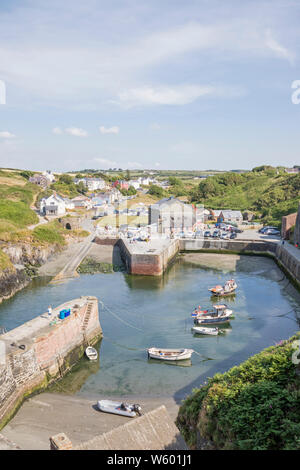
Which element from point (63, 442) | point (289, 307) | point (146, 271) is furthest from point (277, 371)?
point (146, 271)

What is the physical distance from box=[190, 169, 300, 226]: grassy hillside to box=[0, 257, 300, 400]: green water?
3006cm

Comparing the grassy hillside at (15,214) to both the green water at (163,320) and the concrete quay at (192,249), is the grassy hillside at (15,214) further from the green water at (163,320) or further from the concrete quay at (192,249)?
the concrete quay at (192,249)

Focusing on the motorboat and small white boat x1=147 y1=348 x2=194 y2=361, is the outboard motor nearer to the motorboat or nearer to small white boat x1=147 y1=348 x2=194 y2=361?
small white boat x1=147 y1=348 x2=194 y2=361

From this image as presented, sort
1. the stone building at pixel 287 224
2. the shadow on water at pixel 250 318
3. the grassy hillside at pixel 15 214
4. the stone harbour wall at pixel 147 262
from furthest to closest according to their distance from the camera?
the stone building at pixel 287 224 → the grassy hillside at pixel 15 214 → the stone harbour wall at pixel 147 262 → the shadow on water at pixel 250 318

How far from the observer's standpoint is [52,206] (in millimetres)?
76312

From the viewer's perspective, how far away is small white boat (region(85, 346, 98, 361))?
858 inches

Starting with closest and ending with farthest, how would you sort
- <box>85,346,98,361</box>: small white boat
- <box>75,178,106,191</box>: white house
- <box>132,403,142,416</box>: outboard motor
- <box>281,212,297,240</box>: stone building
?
<box>132,403,142,416</box>: outboard motor, <box>85,346,98,361</box>: small white boat, <box>281,212,297,240</box>: stone building, <box>75,178,106,191</box>: white house

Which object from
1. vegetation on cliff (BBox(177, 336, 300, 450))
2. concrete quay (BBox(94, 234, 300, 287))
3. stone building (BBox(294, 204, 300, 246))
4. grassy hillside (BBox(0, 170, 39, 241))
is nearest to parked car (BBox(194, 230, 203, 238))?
concrete quay (BBox(94, 234, 300, 287))

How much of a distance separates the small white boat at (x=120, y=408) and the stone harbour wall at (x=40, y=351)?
12.9 ft

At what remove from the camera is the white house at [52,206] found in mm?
76000

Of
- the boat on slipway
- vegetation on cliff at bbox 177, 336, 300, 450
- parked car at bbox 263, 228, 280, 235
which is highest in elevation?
parked car at bbox 263, 228, 280, 235

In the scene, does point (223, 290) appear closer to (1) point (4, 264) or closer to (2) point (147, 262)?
(2) point (147, 262)

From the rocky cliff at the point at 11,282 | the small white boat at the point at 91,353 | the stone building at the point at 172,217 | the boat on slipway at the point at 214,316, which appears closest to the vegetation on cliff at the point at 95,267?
the rocky cliff at the point at 11,282
